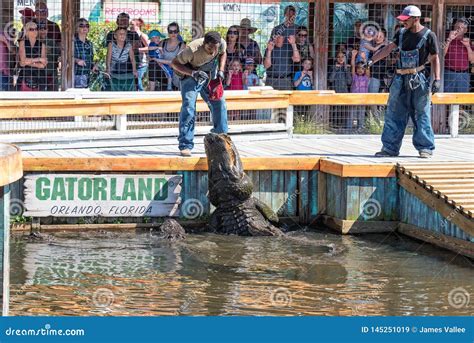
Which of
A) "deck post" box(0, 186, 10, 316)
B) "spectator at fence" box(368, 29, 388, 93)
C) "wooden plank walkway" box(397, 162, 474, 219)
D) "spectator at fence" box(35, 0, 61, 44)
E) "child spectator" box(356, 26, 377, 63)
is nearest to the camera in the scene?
"deck post" box(0, 186, 10, 316)

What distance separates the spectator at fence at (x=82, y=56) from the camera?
50.5ft

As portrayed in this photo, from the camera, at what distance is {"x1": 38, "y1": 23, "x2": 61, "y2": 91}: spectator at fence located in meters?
15.2

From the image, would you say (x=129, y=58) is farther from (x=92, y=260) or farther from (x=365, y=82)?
(x=92, y=260)

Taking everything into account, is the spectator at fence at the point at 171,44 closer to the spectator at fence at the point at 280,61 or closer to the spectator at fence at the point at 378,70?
the spectator at fence at the point at 280,61

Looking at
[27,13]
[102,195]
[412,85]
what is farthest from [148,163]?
[27,13]

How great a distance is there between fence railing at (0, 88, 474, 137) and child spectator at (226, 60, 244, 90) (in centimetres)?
72

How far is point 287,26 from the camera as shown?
1609 cm

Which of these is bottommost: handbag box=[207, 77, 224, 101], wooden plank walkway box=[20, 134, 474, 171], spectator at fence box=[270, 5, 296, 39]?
wooden plank walkway box=[20, 134, 474, 171]

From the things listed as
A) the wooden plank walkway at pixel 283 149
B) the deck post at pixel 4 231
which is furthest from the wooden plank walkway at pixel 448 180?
the deck post at pixel 4 231

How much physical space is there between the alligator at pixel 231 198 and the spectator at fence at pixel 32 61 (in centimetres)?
396

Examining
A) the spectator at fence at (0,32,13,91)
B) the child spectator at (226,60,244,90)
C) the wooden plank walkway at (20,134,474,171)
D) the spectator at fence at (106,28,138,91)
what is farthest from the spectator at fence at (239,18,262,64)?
the spectator at fence at (0,32,13,91)

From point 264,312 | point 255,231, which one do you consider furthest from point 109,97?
point 264,312

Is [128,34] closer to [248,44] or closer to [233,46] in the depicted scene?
[233,46]

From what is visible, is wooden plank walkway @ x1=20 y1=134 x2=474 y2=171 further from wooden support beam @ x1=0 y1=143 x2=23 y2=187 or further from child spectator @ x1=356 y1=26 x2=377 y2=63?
wooden support beam @ x1=0 y1=143 x2=23 y2=187
